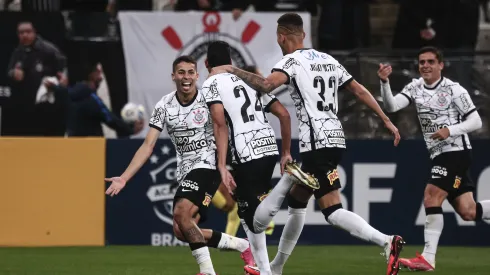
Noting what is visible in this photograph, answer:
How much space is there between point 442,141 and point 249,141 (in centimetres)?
296

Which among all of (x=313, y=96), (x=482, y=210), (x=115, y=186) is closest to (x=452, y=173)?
(x=482, y=210)

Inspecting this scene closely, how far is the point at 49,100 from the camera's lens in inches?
688

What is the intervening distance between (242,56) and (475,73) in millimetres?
3497

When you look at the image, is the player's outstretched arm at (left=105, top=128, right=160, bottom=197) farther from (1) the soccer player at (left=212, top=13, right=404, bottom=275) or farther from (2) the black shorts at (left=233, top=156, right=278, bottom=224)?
(1) the soccer player at (left=212, top=13, right=404, bottom=275)

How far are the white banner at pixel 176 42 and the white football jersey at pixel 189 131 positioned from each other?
21.5 ft

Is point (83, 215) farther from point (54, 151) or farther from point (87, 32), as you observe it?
point (87, 32)

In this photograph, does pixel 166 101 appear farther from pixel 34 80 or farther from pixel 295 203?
pixel 34 80

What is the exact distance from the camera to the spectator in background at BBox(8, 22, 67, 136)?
17438mm

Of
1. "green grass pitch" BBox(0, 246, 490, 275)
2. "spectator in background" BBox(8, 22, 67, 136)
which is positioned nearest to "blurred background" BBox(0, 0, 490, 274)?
"spectator in background" BBox(8, 22, 67, 136)

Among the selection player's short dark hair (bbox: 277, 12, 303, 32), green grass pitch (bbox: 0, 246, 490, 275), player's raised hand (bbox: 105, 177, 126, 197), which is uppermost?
player's short dark hair (bbox: 277, 12, 303, 32)

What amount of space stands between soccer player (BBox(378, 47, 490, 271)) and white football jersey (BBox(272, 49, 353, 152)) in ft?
6.55

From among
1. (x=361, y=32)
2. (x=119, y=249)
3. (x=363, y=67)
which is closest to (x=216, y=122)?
(x=119, y=249)

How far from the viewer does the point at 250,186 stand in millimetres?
10656

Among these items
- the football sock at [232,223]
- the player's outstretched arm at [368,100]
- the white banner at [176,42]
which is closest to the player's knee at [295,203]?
the player's outstretched arm at [368,100]
